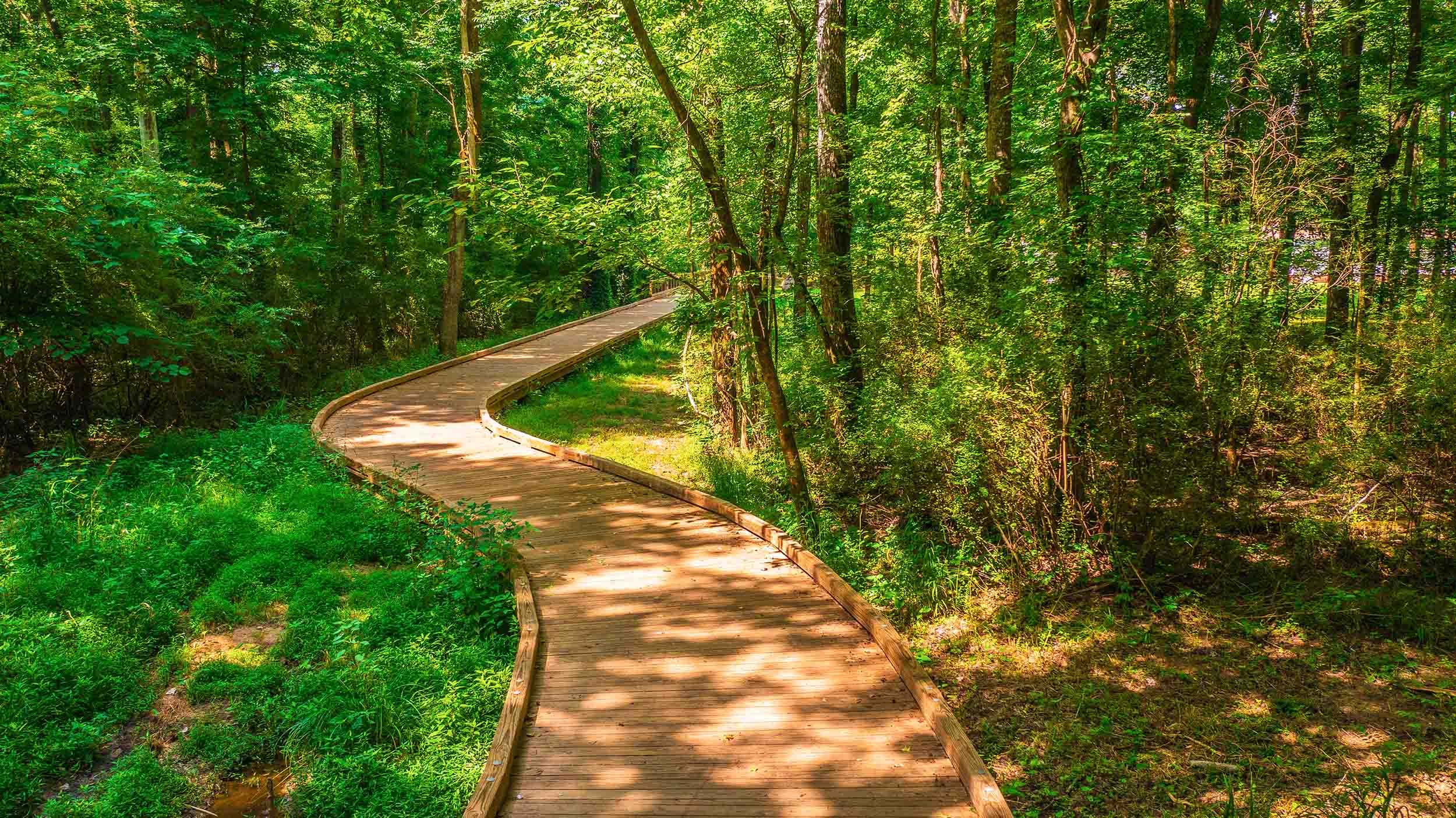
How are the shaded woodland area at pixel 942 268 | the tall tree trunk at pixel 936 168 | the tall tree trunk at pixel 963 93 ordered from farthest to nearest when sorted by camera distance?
the tall tree trunk at pixel 963 93 → the tall tree trunk at pixel 936 168 → the shaded woodland area at pixel 942 268

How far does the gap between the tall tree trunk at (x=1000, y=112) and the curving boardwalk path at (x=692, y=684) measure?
175 inches

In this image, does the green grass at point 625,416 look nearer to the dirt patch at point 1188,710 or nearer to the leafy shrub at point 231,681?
the dirt patch at point 1188,710

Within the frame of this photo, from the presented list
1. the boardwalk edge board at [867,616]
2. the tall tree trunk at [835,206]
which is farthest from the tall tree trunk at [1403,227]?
the boardwalk edge board at [867,616]

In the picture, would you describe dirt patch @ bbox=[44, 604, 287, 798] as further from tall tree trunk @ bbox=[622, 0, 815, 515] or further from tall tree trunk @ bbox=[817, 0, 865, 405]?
tall tree trunk @ bbox=[817, 0, 865, 405]

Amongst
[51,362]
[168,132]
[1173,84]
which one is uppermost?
[168,132]

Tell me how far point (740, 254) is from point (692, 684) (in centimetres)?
388

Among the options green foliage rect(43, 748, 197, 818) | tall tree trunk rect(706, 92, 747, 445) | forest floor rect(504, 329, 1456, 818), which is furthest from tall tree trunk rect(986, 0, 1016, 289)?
green foliage rect(43, 748, 197, 818)

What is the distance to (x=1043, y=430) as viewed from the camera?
614 cm

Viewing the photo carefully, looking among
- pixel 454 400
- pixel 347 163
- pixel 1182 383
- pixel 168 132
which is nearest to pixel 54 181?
pixel 454 400

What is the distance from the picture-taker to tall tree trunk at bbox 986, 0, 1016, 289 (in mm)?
8172

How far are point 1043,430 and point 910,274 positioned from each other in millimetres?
4302

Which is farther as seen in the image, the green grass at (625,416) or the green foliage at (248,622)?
the green grass at (625,416)

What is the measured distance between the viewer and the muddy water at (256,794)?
425 cm

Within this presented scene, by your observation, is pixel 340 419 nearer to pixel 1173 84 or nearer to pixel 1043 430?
pixel 1043 430
